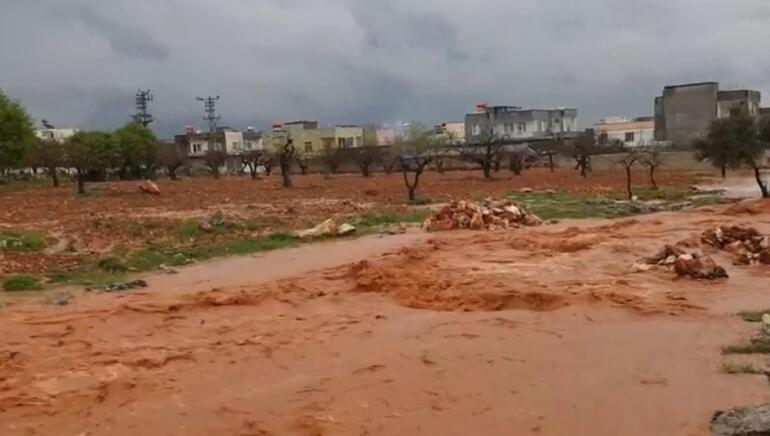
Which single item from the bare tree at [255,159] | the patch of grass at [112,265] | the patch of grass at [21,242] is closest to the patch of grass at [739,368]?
the patch of grass at [112,265]

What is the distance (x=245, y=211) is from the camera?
28750mm

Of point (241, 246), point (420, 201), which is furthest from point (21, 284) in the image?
point (420, 201)

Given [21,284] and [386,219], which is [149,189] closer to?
[386,219]

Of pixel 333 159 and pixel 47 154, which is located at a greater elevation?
pixel 47 154

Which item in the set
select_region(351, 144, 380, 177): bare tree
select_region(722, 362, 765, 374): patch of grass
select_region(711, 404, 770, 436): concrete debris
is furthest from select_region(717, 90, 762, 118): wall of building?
select_region(711, 404, 770, 436): concrete debris

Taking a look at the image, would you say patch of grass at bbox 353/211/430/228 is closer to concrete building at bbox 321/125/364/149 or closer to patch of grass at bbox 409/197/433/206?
patch of grass at bbox 409/197/433/206

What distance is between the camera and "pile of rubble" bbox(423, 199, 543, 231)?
2427 centimetres

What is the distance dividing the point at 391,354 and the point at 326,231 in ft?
41.7

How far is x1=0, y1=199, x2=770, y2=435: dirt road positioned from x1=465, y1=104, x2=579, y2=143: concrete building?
3094 inches

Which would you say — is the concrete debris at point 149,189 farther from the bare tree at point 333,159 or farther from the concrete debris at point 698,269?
the bare tree at point 333,159

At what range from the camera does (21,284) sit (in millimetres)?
15141

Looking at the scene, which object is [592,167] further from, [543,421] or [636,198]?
[543,421]

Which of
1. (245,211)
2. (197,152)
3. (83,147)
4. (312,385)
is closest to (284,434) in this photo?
(312,385)

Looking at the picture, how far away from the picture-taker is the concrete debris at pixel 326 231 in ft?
72.7
